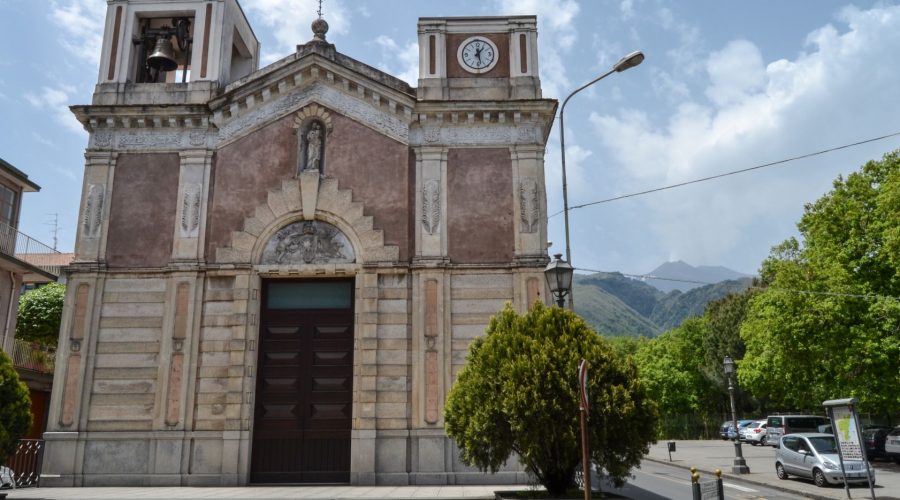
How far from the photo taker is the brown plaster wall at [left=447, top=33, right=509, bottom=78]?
21.3m

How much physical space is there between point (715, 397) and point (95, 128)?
188 ft

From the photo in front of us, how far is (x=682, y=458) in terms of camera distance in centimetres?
3447

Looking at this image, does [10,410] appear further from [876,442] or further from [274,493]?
[876,442]

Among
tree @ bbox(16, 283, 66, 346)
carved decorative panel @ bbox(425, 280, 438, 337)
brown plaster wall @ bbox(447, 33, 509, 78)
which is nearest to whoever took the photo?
carved decorative panel @ bbox(425, 280, 438, 337)

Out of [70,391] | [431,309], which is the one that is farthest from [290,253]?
[70,391]

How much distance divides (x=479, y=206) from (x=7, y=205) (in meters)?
20.4

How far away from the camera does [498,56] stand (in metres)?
21.5

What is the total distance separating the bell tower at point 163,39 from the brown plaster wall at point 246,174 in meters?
2.47

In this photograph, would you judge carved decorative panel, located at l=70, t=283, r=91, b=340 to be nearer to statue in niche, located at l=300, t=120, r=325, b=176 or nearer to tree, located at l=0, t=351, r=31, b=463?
tree, located at l=0, t=351, r=31, b=463

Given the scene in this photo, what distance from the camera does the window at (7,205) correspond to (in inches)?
1072

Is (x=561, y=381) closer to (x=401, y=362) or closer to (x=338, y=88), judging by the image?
(x=401, y=362)

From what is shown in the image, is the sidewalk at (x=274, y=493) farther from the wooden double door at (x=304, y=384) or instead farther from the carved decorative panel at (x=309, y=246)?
the carved decorative panel at (x=309, y=246)

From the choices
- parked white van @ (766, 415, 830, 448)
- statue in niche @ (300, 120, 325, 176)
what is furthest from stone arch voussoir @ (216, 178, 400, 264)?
parked white van @ (766, 415, 830, 448)

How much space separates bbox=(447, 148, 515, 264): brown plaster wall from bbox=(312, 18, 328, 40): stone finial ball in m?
6.78
